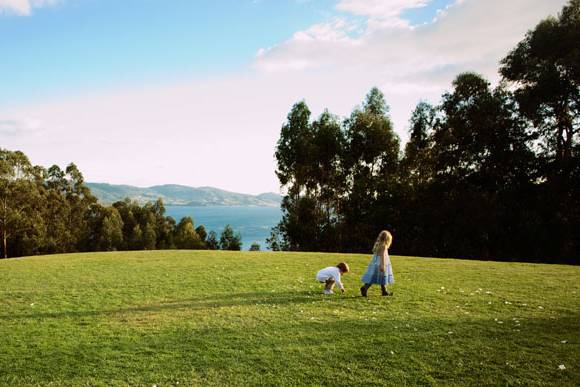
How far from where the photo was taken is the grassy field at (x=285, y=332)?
6801 millimetres

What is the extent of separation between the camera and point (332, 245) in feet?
147

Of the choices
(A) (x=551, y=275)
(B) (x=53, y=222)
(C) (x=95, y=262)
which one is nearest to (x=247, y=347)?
(A) (x=551, y=275)

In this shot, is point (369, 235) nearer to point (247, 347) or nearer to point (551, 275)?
point (551, 275)

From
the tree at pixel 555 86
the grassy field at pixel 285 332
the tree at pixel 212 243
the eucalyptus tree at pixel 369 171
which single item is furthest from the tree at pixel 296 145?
the tree at pixel 212 243

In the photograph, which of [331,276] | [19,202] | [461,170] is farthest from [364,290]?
[19,202]

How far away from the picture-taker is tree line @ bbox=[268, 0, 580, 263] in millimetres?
34406

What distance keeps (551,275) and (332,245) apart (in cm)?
2866

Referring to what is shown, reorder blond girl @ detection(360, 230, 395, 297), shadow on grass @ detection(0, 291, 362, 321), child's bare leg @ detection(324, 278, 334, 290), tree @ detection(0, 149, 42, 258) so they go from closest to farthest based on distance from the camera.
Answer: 1. shadow on grass @ detection(0, 291, 362, 321)
2. blond girl @ detection(360, 230, 395, 297)
3. child's bare leg @ detection(324, 278, 334, 290)
4. tree @ detection(0, 149, 42, 258)

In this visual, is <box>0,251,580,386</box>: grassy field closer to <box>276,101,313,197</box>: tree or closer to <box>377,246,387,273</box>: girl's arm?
<box>377,246,387,273</box>: girl's arm

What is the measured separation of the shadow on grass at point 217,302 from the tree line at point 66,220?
4621 cm

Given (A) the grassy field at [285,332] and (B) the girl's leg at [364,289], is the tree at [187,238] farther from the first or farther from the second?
(B) the girl's leg at [364,289]

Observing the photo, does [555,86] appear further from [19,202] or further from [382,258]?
[19,202]

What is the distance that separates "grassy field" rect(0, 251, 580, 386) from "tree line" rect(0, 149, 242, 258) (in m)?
40.0

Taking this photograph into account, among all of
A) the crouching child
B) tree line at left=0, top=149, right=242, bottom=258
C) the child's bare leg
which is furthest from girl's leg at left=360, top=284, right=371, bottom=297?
tree line at left=0, top=149, right=242, bottom=258
